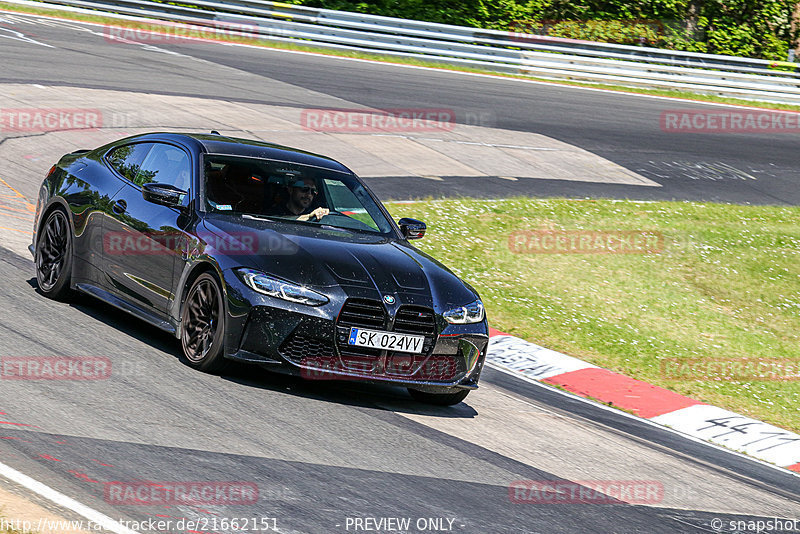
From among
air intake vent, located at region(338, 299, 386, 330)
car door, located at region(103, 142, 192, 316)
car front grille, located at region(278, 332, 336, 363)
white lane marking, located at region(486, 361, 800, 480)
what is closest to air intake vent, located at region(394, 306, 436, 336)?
air intake vent, located at region(338, 299, 386, 330)

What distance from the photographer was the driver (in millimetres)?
7707

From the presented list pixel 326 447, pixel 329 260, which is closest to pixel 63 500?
pixel 326 447

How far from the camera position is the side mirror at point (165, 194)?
738 cm

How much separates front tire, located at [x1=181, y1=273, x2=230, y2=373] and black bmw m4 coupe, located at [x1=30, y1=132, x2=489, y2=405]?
0.01 meters

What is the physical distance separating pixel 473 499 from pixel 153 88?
53.3 feet

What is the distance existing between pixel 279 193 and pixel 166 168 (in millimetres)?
969

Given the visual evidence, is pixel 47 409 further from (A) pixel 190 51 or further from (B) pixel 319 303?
(A) pixel 190 51

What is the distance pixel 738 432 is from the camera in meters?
8.84

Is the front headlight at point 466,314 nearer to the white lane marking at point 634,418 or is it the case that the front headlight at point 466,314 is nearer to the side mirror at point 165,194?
the white lane marking at point 634,418

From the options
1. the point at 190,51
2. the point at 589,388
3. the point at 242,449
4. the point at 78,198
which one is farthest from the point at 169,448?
the point at 190,51

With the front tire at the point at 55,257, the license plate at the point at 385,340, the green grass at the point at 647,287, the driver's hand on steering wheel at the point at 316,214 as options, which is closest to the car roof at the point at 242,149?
the driver's hand on steering wheel at the point at 316,214

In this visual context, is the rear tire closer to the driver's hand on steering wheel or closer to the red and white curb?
the driver's hand on steering wheel

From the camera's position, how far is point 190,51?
25.5m

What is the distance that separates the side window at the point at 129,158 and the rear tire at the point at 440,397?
2868 mm
